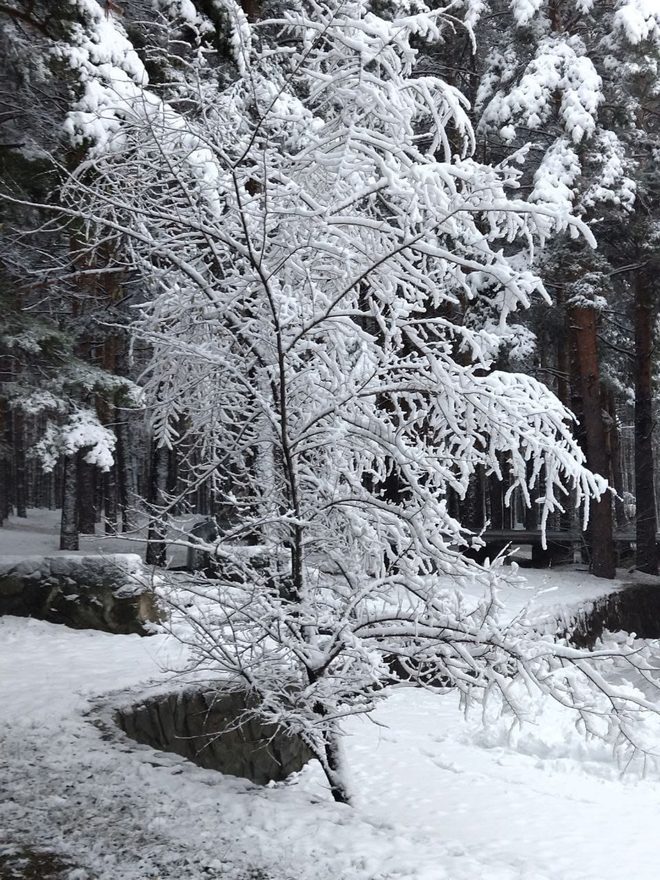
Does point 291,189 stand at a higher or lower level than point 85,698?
higher

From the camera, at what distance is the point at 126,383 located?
11.4 metres

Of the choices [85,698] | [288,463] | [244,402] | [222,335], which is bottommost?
[85,698]

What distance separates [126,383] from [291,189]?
7.62m

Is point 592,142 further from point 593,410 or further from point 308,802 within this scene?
point 308,802

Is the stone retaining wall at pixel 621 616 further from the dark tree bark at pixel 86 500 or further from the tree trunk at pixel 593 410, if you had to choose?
the dark tree bark at pixel 86 500

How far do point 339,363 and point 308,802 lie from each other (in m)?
2.72

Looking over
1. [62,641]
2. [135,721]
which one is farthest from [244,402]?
[62,641]

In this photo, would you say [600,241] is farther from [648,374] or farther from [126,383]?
[126,383]

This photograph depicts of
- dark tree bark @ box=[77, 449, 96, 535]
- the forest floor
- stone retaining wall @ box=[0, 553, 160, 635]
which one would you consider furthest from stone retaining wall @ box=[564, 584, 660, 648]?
dark tree bark @ box=[77, 449, 96, 535]

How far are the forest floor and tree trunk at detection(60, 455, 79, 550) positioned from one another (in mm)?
5476

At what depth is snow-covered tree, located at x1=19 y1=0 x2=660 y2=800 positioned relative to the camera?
4168 mm

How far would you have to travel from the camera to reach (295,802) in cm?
476

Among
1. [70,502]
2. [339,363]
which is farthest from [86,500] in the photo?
[339,363]

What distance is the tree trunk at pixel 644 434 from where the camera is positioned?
55.0 feet
